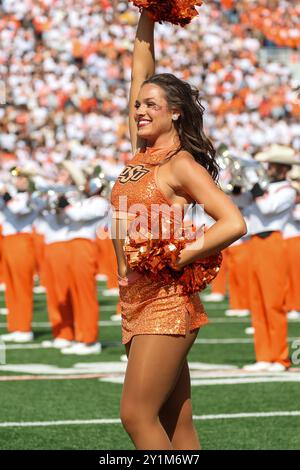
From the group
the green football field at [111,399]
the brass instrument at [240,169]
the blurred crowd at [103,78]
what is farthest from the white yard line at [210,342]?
the blurred crowd at [103,78]

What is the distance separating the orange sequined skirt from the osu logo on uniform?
32 centimetres

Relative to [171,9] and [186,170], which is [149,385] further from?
[171,9]

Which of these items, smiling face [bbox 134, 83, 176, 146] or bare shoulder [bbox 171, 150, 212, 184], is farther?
smiling face [bbox 134, 83, 176, 146]

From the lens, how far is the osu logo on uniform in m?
4.44

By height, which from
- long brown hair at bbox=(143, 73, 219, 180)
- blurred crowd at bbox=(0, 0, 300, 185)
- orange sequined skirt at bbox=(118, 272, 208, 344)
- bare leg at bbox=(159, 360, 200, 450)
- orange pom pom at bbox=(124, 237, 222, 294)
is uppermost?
blurred crowd at bbox=(0, 0, 300, 185)

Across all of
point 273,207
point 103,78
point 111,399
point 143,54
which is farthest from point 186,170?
point 103,78

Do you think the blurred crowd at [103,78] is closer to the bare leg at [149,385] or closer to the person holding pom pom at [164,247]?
the person holding pom pom at [164,247]

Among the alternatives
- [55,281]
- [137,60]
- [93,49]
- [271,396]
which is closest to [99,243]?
[55,281]

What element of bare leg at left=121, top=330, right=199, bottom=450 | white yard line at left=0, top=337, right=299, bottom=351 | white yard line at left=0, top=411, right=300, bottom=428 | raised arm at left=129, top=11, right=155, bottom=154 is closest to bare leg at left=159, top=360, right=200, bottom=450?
bare leg at left=121, top=330, right=199, bottom=450

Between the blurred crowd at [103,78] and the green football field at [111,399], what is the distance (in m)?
11.1

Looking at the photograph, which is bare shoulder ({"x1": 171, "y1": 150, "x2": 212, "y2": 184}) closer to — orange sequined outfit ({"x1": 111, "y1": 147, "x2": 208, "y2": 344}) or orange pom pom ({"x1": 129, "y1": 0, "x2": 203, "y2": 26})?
orange sequined outfit ({"x1": 111, "y1": 147, "x2": 208, "y2": 344})

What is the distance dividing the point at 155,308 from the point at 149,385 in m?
0.27

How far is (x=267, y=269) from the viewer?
966cm

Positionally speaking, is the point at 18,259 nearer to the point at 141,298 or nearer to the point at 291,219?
the point at 291,219
